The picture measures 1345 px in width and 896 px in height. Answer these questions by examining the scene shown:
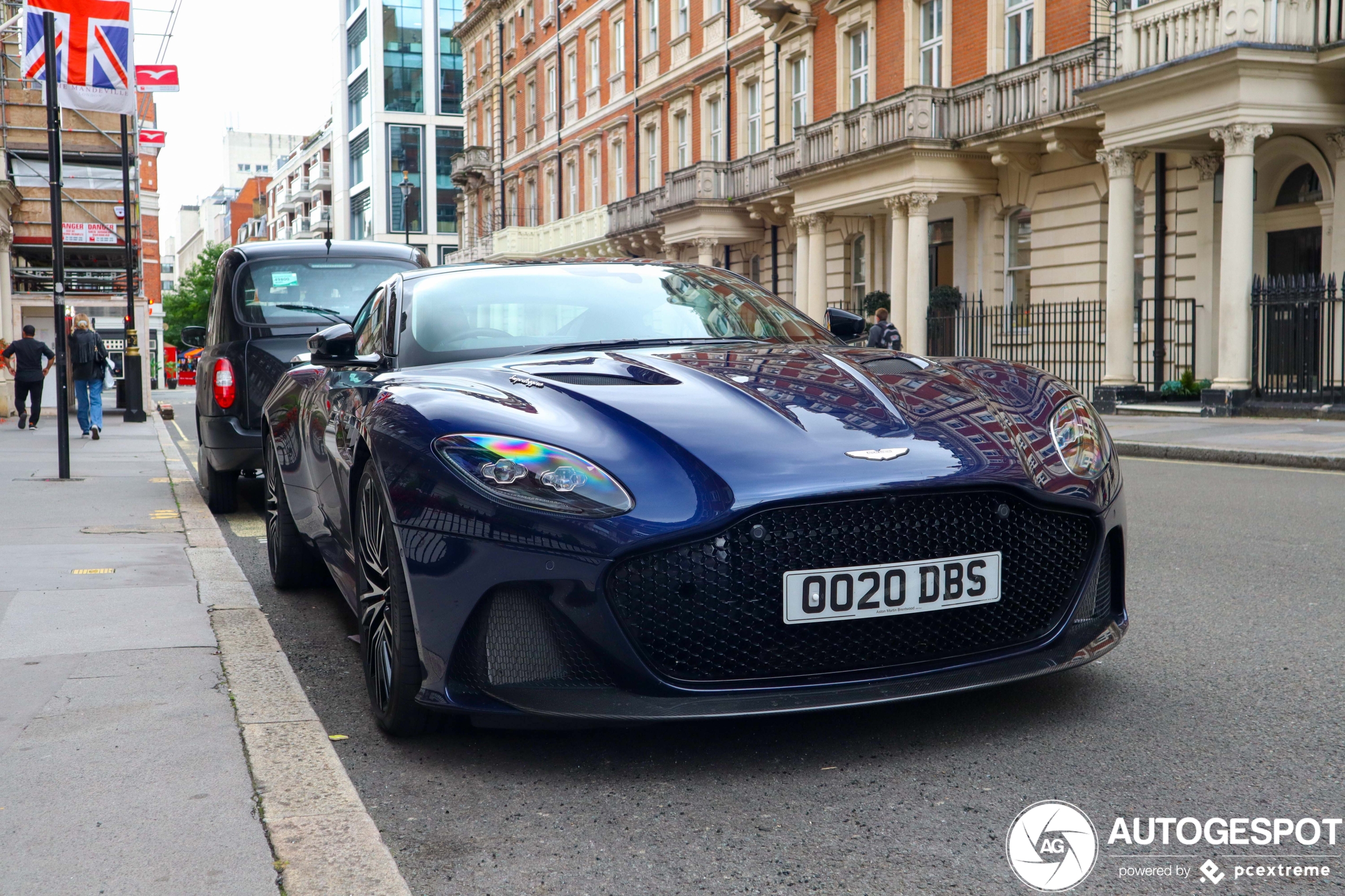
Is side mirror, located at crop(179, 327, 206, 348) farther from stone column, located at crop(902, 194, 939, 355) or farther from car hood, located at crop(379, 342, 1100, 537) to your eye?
stone column, located at crop(902, 194, 939, 355)

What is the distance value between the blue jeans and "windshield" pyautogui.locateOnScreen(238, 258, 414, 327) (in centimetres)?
989

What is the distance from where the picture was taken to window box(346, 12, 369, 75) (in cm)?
8388

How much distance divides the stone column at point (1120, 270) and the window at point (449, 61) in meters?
68.4

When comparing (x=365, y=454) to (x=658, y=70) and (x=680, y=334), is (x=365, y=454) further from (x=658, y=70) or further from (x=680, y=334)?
(x=658, y=70)

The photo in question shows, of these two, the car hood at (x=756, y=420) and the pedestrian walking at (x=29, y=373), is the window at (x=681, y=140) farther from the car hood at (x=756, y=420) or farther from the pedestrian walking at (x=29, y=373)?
the car hood at (x=756, y=420)

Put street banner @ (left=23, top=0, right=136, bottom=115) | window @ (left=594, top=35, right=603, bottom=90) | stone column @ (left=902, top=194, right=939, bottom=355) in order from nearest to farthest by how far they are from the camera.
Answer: street banner @ (left=23, top=0, right=136, bottom=115)
stone column @ (left=902, top=194, right=939, bottom=355)
window @ (left=594, top=35, right=603, bottom=90)

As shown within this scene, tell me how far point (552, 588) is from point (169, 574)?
3.84 m

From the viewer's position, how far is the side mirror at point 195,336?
11.2 metres

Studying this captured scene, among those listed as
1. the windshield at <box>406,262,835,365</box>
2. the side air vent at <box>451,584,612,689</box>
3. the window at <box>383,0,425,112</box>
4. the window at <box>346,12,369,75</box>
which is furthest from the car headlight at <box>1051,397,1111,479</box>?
the window at <box>346,12,369,75</box>

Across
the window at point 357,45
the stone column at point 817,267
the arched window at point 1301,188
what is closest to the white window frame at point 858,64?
the stone column at point 817,267

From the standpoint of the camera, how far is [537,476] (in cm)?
304

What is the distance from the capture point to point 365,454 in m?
3.76

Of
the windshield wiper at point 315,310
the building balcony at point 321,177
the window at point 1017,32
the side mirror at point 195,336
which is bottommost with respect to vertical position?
the side mirror at point 195,336

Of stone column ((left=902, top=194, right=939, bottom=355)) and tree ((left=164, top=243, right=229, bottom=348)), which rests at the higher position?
tree ((left=164, top=243, right=229, bottom=348))
